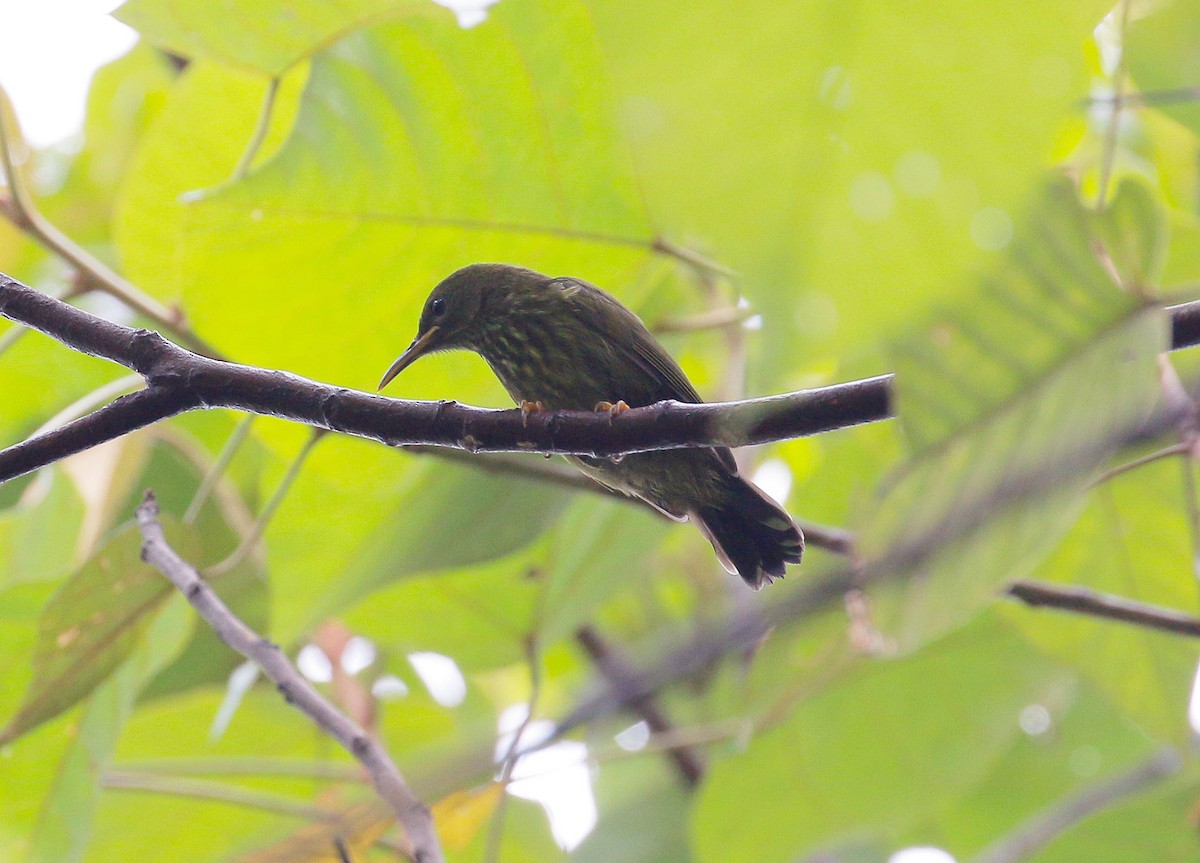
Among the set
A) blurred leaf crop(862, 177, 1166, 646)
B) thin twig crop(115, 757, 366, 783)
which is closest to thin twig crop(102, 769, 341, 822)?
thin twig crop(115, 757, 366, 783)

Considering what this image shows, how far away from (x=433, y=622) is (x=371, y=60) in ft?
4.02

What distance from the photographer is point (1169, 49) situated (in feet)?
6.43

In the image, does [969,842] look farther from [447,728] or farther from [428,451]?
[428,451]

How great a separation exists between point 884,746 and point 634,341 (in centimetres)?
110

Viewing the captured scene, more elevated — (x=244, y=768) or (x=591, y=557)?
(x=591, y=557)

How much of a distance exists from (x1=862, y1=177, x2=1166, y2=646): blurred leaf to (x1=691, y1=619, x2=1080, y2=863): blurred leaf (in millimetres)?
1793

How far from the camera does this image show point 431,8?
1.90 m

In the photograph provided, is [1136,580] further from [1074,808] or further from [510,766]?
[510,766]

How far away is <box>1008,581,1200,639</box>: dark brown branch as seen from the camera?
6.41 ft

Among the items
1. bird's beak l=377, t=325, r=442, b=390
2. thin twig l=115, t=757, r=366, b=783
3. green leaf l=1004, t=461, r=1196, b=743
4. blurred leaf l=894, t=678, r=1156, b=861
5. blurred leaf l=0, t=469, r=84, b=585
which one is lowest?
blurred leaf l=894, t=678, r=1156, b=861

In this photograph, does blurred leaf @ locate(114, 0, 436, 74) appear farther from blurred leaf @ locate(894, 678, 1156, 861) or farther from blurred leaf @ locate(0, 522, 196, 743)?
blurred leaf @ locate(894, 678, 1156, 861)

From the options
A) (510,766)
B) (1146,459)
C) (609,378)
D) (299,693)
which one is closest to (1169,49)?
(1146,459)

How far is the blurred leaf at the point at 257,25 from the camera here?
1.86 metres

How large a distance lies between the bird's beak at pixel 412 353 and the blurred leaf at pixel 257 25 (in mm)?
571
